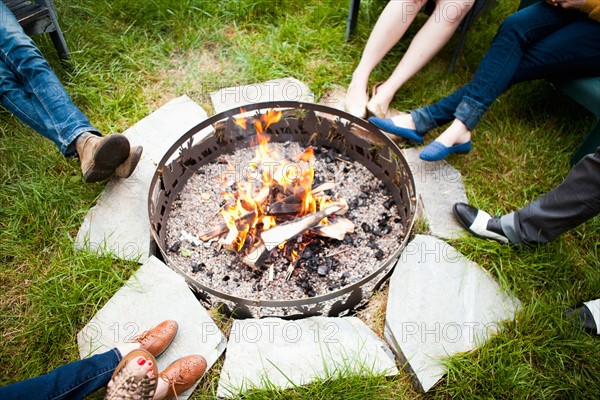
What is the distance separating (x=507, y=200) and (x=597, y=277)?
0.57 m

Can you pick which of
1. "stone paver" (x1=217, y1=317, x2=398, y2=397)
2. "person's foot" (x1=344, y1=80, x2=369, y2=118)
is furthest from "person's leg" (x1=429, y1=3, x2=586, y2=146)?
"stone paver" (x1=217, y1=317, x2=398, y2=397)

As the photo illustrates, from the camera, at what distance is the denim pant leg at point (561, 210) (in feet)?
6.39


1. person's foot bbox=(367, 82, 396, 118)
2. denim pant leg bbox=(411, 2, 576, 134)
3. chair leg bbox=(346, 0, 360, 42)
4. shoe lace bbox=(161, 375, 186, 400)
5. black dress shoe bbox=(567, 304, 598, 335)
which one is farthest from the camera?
chair leg bbox=(346, 0, 360, 42)

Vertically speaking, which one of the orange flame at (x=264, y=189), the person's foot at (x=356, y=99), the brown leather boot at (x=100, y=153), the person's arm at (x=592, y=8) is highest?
the person's arm at (x=592, y=8)

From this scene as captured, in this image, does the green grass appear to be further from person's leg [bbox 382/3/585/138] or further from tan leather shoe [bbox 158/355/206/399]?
person's leg [bbox 382/3/585/138]

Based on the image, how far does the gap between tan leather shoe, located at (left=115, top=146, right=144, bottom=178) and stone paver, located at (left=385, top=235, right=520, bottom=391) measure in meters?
1.41

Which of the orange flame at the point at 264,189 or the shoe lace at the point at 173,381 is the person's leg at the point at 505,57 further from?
the shoe lace at the point at 173,381

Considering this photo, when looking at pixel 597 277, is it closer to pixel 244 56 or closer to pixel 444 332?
pixel 444 332

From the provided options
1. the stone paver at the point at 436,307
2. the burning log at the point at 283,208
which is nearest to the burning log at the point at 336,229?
the burning log at the point at 283,208

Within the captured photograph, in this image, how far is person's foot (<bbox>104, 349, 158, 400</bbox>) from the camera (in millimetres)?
1632

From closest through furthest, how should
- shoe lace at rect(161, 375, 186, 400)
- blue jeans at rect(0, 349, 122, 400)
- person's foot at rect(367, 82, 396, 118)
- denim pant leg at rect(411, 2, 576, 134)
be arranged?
blue jeans at rect(0, 349, 122, 400) → shoe lace at rect(161, 375, 186, 400) → denim pant leg at rect(411, 2, 576, 134) → person's foot at rect(367, 82, 396, 118)

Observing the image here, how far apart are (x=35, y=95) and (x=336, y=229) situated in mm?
1710

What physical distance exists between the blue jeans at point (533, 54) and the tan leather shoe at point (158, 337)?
1.88m

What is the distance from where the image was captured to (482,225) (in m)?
2.31
